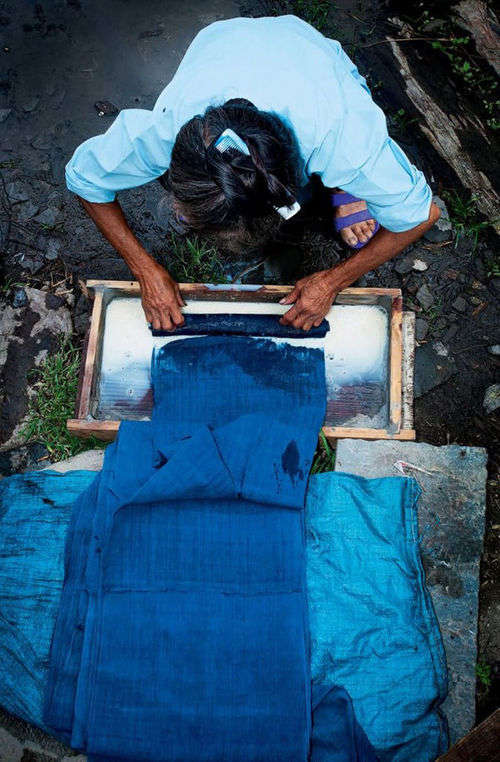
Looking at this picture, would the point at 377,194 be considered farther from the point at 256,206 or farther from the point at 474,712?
the point at 474,712

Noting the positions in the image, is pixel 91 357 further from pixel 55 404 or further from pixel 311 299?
pixel 311 299

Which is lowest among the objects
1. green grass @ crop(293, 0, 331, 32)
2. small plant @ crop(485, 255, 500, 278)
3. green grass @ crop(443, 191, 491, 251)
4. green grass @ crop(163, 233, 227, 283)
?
green grass @ crop(163, 233, 227, 283)

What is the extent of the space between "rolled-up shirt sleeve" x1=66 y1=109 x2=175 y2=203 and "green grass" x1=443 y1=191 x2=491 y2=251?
1.80 metres

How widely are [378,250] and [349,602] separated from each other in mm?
1391

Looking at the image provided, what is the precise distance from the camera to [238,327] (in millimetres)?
2619

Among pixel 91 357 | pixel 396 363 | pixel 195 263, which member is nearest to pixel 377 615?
pixel 396 363

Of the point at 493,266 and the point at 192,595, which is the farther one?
the point at 493,266

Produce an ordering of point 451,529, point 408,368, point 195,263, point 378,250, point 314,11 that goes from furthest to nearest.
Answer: point 314,11 < point 195,263 < point 408,368 < point 451,529 < point 378,250

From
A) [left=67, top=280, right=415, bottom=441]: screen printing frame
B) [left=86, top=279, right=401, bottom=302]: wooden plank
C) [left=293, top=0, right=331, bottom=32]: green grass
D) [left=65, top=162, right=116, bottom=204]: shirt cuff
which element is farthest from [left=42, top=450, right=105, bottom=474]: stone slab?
[left=293, top=0, right=331, bottom=32]: green grass

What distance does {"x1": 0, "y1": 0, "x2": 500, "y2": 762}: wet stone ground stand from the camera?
9.44ft

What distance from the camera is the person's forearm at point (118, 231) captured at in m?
2.26

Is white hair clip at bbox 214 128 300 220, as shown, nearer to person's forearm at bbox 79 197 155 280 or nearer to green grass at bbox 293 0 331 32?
person's forearm at bbox 79 197 155 280

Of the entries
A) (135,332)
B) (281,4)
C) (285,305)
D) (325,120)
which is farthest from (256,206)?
(281,4)

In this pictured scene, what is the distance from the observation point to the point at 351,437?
256 centimetres
